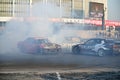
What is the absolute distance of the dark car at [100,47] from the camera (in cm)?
2441

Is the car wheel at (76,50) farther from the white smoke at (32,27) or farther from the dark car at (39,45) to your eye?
the white smoke at (32,27)

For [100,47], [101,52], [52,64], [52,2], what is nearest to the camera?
[52,64]

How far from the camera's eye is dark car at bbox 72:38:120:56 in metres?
24.4

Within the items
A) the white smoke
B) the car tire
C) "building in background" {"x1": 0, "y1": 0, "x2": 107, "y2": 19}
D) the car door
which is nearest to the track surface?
the white smoke

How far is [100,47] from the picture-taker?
969 inches

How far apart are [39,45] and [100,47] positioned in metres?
4.47

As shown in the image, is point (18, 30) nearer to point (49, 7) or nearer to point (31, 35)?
point (31, 35)

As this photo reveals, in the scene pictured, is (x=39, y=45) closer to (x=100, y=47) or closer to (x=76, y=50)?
(x=76, y=50)

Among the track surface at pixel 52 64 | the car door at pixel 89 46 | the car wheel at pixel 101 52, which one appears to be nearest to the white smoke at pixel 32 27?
the track surface at pixel 52 64

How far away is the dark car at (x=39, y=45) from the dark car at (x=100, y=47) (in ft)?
6.33

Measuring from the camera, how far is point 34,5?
2136cm

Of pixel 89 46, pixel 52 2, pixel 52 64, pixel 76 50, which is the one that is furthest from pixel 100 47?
pixel 52 64

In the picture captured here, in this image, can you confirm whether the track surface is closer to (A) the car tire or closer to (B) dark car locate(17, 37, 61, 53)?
(A) the car tire

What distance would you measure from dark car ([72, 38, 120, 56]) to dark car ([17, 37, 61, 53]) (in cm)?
193
